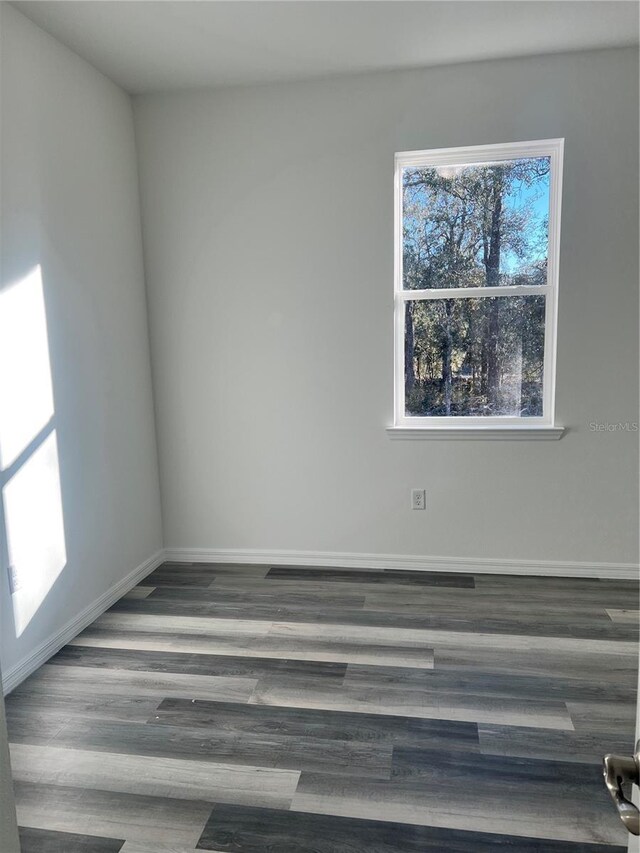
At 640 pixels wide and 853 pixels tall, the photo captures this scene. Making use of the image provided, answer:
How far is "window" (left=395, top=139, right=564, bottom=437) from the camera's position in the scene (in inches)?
125

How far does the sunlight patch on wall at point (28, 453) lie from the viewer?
2.40 m

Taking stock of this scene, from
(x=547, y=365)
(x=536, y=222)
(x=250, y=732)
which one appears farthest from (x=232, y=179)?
(x=250, y=732)

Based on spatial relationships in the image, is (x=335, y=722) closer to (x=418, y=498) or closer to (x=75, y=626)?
(x=75, y=626)

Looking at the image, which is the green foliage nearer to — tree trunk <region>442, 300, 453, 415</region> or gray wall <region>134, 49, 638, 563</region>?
tree trunk <region>442, 300, 453, 415</region>

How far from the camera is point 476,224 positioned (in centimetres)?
326

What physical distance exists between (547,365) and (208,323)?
193cm

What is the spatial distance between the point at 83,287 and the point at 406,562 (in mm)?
2295

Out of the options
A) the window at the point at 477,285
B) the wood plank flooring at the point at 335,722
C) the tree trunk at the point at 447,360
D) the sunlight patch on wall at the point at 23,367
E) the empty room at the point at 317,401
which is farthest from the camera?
the tree trunk at the point at 447,360

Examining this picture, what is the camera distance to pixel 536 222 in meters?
3.20

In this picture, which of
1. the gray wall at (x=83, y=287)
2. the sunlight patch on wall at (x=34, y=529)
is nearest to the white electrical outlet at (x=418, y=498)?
the gray wall at (x=83, y=287)

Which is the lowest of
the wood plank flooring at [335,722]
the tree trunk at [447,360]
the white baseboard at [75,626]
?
the wood plank flooring at [335,722]

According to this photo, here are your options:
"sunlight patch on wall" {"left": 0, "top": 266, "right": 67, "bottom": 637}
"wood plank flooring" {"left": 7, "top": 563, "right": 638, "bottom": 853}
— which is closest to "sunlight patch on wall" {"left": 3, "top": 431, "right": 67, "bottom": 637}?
"sunlight patch on wall" {"left": 0, "top": 266, "right": 67, "bottom": 637}

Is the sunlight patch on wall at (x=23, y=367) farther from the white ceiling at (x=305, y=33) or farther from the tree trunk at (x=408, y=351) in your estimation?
the tree trunk at (x=408, y=351)

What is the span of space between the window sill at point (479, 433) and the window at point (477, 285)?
0.04 m
